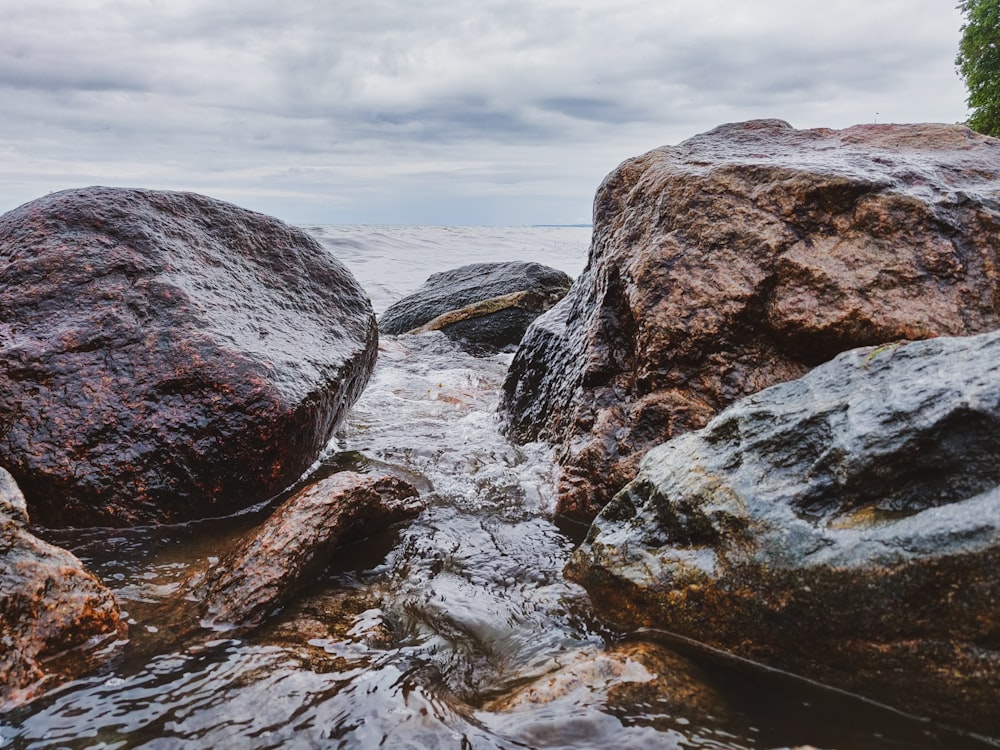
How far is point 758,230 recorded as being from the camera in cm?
465

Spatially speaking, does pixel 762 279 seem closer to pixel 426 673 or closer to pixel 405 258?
pixel 426 673

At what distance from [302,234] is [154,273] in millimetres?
1848

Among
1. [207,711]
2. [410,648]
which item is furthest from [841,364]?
[207,711]

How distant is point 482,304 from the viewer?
1256 cm

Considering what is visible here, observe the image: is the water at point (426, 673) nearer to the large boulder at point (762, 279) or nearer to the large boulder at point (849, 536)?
the large boulder at point (849, 536)

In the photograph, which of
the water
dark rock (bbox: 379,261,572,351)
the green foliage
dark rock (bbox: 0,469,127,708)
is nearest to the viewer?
the water

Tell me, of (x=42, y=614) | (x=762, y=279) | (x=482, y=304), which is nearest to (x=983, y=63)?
(x=482, y=304)

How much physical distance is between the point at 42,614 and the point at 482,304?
10.1 metres

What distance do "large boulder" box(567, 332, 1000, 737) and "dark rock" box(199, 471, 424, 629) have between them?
57.9 inches

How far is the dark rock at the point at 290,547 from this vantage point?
133 inches

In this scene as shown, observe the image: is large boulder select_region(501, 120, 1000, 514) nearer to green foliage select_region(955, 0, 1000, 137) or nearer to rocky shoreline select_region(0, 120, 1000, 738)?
rocky shoreline select_region(0, 120, 1000, 738)

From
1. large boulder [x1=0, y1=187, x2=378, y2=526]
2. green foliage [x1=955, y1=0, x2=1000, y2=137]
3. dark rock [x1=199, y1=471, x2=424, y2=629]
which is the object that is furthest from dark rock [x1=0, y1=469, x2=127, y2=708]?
green foliage [x1=955, y1=0, x2=1000, y2=137]

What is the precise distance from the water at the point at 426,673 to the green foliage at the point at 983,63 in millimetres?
27281

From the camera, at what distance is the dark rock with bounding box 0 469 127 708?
2.74 m
